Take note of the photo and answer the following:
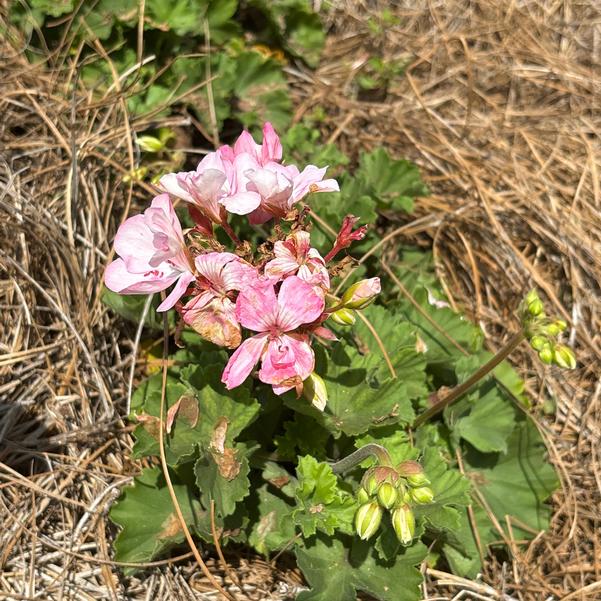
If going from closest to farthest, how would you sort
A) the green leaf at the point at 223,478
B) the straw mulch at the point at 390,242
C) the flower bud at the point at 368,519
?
the flower bud at the point at 368,519 → the green leaf at the point at 223,478 → the straw mulch at the point at 390,242

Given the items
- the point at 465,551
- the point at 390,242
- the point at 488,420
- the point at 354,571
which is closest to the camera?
the point at 354,571

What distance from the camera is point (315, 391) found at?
6.91ft

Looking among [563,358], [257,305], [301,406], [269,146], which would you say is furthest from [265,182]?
[563,358]

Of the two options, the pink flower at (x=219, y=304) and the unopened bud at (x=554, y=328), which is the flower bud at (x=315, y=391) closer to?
the pink flower at (x=219, y=304)

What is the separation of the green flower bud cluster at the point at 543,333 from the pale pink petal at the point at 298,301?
856 millimetres

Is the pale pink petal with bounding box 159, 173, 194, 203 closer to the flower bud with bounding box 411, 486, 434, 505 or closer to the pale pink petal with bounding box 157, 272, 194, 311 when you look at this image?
the pale pink petal with bounding box 157, 272, 194, 311

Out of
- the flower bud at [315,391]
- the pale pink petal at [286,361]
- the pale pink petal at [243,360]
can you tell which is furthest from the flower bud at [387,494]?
the pale pink petal at [243,360]

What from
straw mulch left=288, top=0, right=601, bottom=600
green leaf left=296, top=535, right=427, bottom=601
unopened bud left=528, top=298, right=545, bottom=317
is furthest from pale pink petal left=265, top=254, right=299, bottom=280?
straw mulch left=288, top=0, right=601, bottom=600

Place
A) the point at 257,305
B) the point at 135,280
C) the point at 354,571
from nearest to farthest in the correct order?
the point at 257,305 < the point at 135,280 < the point at 354,571

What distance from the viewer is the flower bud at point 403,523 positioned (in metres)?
2.10

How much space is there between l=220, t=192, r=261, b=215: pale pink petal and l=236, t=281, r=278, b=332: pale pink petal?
0.20m

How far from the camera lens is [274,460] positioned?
8.90 ft

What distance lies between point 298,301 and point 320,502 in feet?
2.80

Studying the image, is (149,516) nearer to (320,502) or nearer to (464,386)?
(320,502)
